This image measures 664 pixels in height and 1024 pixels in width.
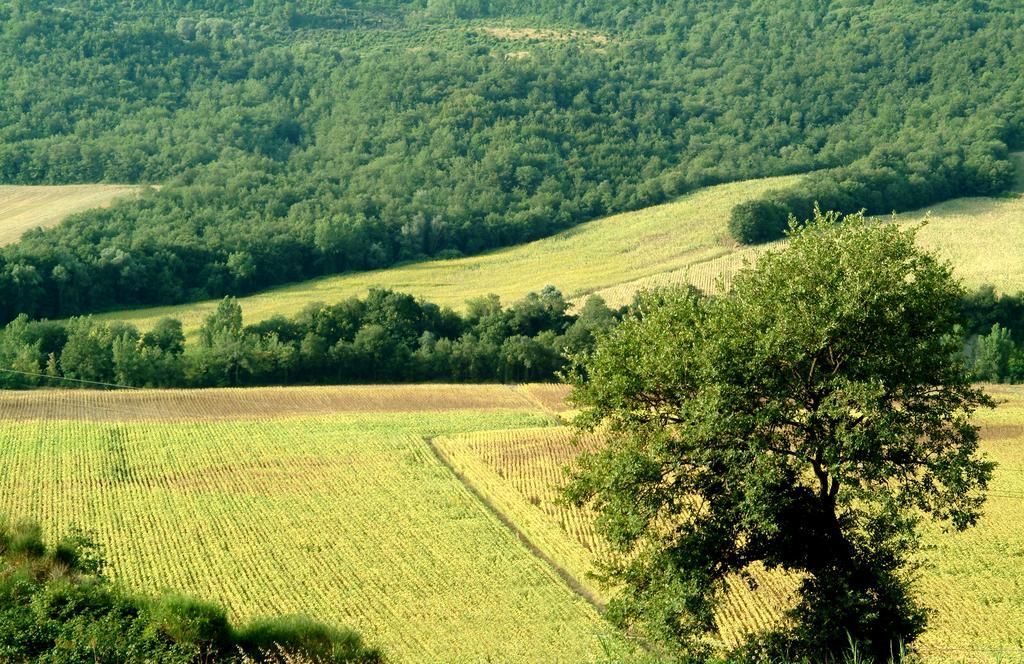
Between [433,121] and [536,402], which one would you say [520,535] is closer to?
[536,402]

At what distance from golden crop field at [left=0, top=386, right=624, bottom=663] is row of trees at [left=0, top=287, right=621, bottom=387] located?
14.3 ft

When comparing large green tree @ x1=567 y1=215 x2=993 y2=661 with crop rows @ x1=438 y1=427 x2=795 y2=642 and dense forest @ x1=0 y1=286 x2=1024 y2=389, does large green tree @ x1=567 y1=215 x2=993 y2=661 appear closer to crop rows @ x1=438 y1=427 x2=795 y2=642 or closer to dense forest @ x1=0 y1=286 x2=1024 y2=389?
crop rows @ x1=438 y1=427 x2=795 y2=642

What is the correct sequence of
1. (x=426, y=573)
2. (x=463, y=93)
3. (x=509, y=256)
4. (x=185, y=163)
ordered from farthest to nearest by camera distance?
(x=463, y=93) < (x=185, y=163) < (x=509, y=256) < (x=426, y=573)

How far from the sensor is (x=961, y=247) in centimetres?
8138

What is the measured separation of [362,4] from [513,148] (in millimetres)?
63605

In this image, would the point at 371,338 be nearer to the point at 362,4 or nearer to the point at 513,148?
the point at 513,148

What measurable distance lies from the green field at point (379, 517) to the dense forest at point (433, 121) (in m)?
27.0

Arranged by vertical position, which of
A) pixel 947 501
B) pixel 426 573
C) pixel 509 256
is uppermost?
pixel 947 501

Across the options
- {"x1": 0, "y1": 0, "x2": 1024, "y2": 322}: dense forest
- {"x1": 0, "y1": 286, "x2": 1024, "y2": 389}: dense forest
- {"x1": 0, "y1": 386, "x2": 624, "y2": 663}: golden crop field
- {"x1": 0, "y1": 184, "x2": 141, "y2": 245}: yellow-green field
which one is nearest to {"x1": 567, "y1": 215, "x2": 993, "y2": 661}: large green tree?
{"x1": 0, "y1": 386, "x2": 624, "y2": 663}: golden crop field

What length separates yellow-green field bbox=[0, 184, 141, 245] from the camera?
82.7 metres

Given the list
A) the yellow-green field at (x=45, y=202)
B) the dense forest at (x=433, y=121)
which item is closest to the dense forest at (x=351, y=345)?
the dense forest at (x=433, y=121)

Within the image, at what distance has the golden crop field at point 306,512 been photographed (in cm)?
2881

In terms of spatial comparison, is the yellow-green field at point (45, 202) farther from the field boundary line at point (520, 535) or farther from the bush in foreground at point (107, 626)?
the bush in foreground at point (107, 626)

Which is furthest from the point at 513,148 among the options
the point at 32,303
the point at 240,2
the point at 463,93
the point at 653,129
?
the point at 240,2
